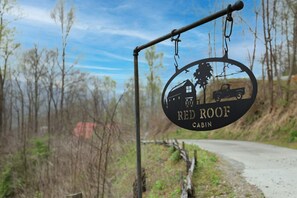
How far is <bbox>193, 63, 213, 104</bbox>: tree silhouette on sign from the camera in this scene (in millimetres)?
2967

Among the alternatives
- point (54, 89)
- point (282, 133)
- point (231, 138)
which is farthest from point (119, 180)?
point (54, 89)

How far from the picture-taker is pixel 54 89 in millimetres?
27438

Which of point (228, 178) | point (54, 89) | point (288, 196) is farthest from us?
point (54, 89)

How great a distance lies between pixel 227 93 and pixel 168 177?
521 cm

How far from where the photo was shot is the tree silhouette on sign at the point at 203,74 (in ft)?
9.73

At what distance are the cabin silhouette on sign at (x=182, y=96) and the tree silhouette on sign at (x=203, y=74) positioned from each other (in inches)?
3.9

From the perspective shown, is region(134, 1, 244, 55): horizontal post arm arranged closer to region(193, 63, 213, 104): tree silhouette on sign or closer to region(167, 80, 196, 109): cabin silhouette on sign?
region(193, 63, 213, 104): tree silhouette on sign

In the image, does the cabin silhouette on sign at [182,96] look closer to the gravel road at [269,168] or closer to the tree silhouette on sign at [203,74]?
the tree silhouette on sign at [203,74]

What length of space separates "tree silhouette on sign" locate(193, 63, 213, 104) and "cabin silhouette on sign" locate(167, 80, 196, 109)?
0.33 ft

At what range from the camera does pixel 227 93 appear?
278 cm

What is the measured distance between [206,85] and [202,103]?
192 mm

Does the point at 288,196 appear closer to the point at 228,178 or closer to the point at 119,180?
the point at 228,178

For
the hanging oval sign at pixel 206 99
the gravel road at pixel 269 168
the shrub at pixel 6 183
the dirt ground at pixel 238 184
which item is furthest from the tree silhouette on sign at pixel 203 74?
the shrub at pixel 6 183

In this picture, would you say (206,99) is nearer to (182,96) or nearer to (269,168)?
(182,96)
